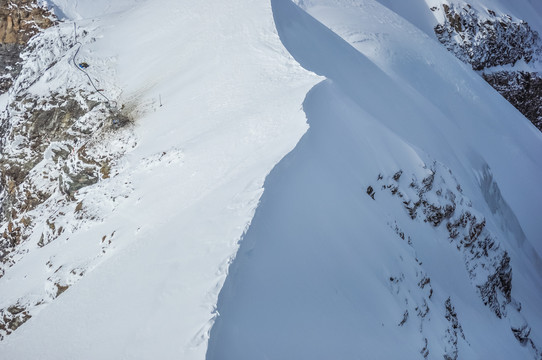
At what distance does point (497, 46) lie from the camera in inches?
1750

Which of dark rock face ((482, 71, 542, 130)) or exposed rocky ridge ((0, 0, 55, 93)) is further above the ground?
dark rock face ((482, 71, 542, 130))

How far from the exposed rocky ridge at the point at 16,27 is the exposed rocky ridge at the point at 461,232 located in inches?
1116

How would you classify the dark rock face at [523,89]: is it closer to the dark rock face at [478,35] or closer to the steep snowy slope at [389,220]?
the dark rock face at [478,35]

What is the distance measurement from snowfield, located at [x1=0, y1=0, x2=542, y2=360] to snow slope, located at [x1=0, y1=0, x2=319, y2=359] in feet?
0.24

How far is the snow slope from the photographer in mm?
9281

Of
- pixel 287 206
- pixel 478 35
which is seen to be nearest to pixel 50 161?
pixel 287 206

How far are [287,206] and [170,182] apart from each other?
488 cm

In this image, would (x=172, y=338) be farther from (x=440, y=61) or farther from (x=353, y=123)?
(x=440, y=61)

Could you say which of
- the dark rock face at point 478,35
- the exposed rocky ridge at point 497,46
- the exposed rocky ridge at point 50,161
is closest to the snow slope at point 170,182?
the exposed rocky ridge at point 50,161

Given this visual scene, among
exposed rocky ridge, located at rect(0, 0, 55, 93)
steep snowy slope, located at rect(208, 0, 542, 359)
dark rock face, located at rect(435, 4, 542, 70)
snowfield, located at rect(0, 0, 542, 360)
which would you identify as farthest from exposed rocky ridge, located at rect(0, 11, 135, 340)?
dark rock face, located at rect(435, 4, 542, 70)

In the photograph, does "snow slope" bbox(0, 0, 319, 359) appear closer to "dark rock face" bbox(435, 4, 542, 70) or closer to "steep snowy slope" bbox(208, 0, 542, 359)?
"steep snowy slope" bbox(208, 0, 542, 359)

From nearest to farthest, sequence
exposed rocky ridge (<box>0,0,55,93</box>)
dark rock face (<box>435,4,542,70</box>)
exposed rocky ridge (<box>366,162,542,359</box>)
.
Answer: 1. exposed rocky ridge (<box>366,162,542,359</box>)
2. exposed rocky ridge (<box>0,0,55,93</box>)
3. dark rock face (<box>435,4,542,70</box>)

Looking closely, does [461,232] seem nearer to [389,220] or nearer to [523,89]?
[389,220]

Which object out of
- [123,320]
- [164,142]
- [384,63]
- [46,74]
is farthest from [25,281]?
[384,63]
